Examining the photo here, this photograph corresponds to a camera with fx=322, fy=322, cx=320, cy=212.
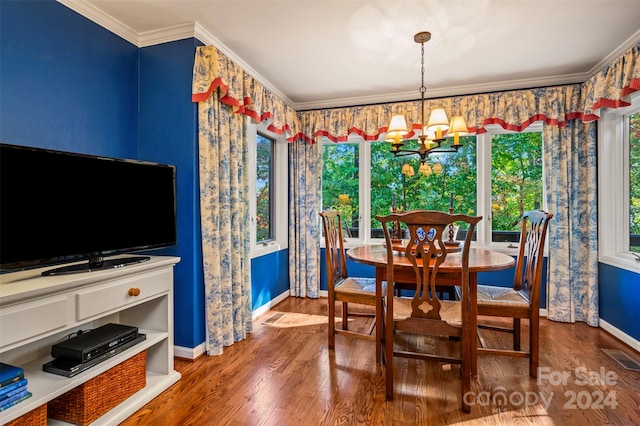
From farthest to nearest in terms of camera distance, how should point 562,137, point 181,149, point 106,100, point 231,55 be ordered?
point 562,137, point 231,55, point 181,149, point 106,100

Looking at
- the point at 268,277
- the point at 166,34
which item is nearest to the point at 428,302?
the point at 268,277

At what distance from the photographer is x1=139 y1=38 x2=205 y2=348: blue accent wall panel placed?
2400 millimetres

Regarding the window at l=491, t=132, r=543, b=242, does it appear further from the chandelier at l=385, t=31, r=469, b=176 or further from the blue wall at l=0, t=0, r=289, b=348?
the blue wall at l=0, t=0, r=289, b=348

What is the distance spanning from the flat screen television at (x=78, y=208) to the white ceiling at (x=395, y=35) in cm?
112

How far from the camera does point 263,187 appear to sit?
382 centimetres

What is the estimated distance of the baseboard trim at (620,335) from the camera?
260cm

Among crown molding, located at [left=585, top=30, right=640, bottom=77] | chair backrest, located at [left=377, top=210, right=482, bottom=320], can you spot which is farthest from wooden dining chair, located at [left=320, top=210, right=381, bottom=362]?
crown molding, located at [left=585, top=30, right=640, bottom=77]

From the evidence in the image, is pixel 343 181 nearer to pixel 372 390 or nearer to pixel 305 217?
pixel 305 217

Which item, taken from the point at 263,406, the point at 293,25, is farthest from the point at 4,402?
the point at 293,25

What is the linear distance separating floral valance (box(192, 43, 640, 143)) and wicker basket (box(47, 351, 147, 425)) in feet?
6.03

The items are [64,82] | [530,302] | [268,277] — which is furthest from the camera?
[268,277]

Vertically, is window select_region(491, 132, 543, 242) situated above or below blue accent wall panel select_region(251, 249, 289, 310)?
above

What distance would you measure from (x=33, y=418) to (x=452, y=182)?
12.9 feet

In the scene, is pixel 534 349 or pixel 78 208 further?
pixel 534 349
